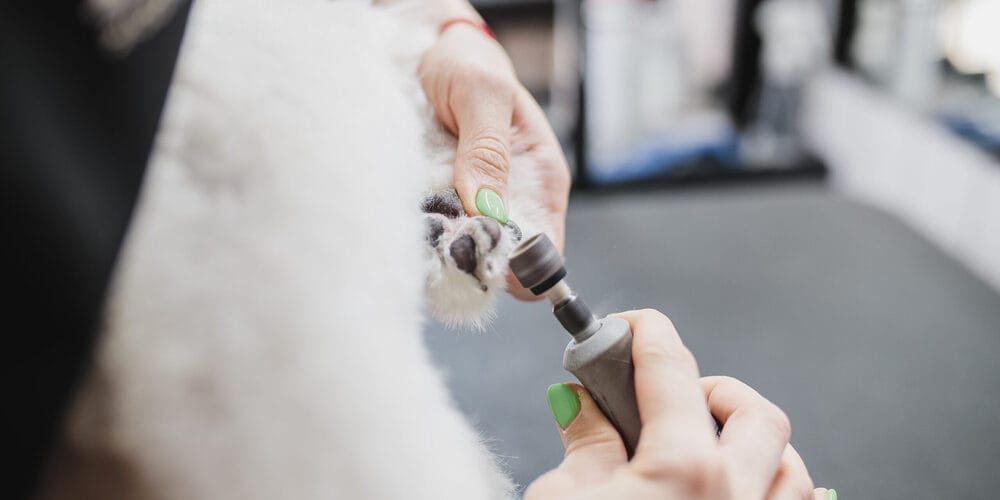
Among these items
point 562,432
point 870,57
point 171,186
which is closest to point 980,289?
point 562,432

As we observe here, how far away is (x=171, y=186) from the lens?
1.22 ft

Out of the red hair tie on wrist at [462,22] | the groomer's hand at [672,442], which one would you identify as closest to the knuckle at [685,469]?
the groomer's hand at [672,442]

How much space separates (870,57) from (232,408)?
5.88 feet

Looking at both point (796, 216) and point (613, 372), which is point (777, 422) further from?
point (796, 216)

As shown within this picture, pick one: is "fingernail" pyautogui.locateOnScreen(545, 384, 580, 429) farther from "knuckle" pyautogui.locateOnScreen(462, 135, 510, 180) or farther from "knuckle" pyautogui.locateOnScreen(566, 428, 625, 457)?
"knuckle" pyautogui.locateOnScreen(462, 135, 510, 180)

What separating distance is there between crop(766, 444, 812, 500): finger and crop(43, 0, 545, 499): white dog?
0.16m

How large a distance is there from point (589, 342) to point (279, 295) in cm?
18

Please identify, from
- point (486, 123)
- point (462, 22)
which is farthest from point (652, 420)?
point (462, 22)

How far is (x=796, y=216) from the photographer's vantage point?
1.34 meters

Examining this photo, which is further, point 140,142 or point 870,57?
point 870,57

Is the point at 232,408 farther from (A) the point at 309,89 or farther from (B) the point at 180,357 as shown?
(A) the point at 309,89

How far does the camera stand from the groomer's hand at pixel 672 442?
1.27ft

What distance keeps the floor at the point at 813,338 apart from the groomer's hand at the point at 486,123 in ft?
0.21

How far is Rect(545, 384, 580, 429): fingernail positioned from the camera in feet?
1.51
